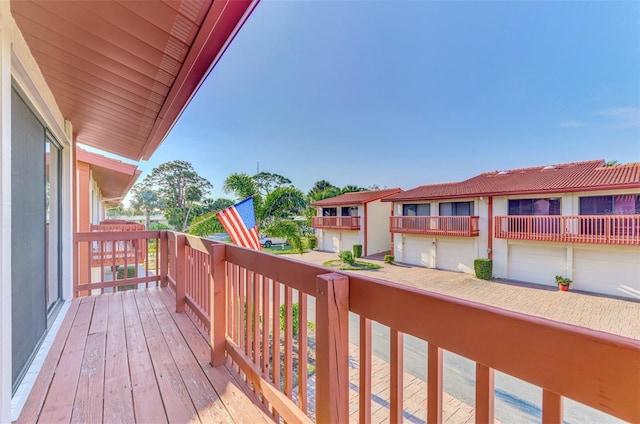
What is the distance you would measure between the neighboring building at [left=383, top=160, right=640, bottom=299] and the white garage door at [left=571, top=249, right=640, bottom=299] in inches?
0.8

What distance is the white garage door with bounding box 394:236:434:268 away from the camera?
1299cm

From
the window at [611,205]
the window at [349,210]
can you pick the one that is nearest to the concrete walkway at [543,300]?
the window at [611,205]

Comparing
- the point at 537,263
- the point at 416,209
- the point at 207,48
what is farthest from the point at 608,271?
the point at 207,48

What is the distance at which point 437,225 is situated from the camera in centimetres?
1239

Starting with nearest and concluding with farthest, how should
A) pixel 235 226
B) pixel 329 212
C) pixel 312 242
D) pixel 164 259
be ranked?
pixel 164 259, pixel 235 226, pixel 329 212, pixel 312 242

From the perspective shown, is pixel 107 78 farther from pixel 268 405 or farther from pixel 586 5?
pixel 586 5

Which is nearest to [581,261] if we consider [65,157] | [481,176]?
[481,176]

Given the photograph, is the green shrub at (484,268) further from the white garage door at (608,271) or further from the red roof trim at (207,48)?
the red roof trim at (207,48)

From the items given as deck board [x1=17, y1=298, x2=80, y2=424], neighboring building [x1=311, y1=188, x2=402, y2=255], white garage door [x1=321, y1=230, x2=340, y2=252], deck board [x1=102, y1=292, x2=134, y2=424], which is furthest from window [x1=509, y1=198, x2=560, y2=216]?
deck board [x1=17, y1=298, x2=80, y2=424]

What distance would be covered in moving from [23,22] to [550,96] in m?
24.8

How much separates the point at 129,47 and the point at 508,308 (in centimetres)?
263

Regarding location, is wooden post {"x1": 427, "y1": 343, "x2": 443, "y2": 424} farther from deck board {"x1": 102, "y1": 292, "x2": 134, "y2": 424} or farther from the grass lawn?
the grass lawn

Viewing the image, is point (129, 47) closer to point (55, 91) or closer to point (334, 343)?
point (55, 91)

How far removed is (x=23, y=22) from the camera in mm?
1526
